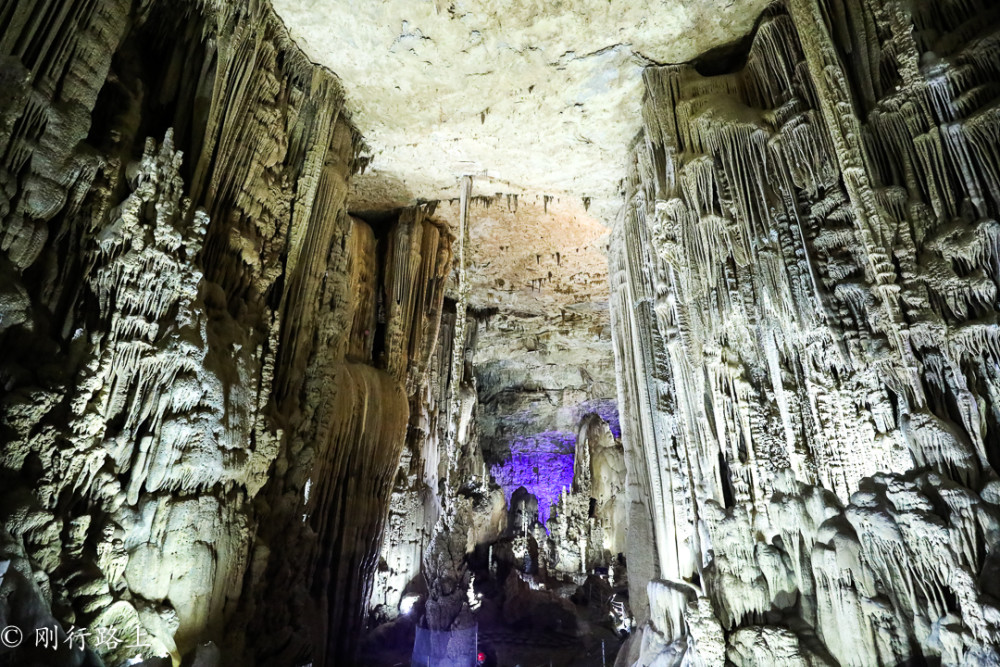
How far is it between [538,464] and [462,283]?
372 inches

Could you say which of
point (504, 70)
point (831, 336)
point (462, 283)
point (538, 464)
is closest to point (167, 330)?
point (504, 70)

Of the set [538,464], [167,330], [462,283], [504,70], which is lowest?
[167,330]

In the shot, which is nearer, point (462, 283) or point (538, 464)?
point (462, 283)

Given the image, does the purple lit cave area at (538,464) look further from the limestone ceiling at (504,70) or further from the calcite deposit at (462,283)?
the limestone ceiling at (504,70)

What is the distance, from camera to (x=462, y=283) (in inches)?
371

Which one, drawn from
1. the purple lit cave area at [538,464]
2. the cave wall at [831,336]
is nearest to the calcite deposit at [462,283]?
the cave wall at [831,336]

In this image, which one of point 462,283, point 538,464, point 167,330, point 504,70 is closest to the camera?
point 167,330

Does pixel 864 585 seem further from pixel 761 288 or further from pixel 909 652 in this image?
pixel 761 288

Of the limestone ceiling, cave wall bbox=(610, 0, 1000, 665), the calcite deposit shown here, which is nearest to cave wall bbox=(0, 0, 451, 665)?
the calcite deposit

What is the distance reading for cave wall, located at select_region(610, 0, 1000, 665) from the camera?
3.79 meters

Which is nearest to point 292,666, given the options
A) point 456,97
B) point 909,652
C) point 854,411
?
point 909,652

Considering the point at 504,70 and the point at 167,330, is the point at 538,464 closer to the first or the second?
the point at 504,70

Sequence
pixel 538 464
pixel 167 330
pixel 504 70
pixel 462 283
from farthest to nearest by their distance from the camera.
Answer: pixel 538 464, pixel 462 283, pixel 504 70, pixel 167 330

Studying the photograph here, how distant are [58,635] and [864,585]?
5707 millimetres
